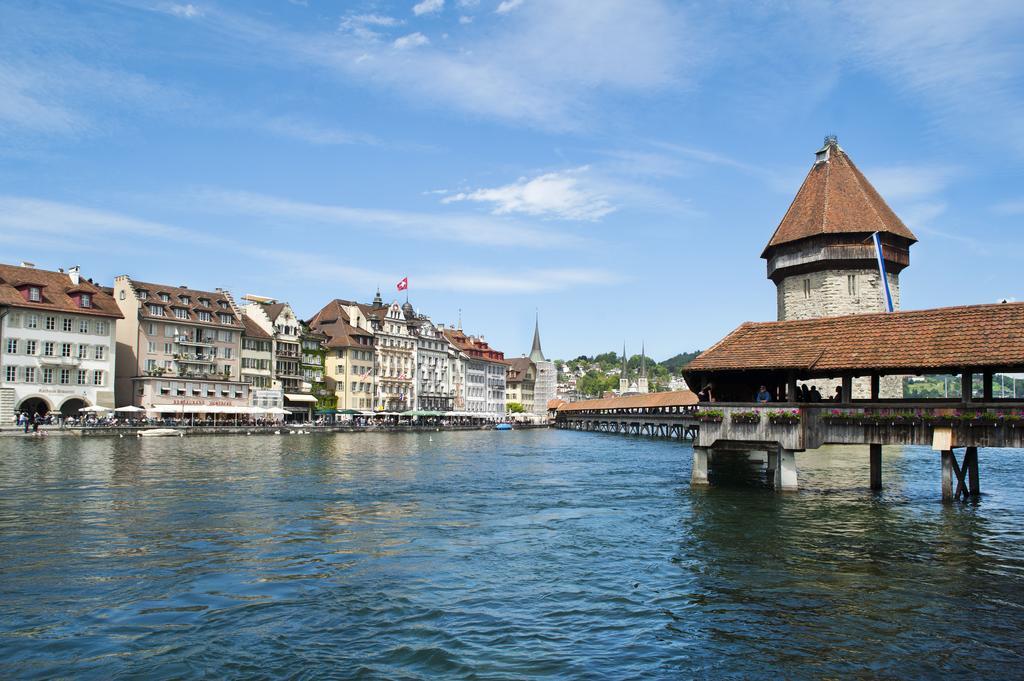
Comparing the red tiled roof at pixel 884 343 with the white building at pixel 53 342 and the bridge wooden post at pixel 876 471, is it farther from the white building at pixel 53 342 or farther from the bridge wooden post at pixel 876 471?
the white building at pixel 53 342

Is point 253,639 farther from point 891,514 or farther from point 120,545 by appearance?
point 891,514

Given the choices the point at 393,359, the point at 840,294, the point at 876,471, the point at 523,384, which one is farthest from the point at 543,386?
the point at 876,471

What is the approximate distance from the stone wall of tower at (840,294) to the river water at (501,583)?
35.1 metres

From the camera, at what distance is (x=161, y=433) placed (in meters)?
63.0

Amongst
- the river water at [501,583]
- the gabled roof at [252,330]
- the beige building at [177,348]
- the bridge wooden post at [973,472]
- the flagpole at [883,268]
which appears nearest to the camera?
the river water at [501,583]

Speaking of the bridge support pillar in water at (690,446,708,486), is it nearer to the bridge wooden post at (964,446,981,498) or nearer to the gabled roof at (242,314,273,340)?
the bridge wooden post at (964,446,981,498)

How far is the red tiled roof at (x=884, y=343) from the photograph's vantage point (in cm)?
2153

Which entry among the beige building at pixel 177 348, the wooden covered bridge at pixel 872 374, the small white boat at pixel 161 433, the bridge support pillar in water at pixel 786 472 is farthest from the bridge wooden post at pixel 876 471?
the beige building at pixel 177 348

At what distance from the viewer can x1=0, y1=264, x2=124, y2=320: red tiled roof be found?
64500mm

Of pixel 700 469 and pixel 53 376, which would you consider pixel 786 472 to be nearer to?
pixel 700 469

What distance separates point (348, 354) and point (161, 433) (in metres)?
39.7

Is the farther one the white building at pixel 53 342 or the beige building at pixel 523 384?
the beige building at pixel 523 384

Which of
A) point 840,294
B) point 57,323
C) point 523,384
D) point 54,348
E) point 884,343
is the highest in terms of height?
point 840,294

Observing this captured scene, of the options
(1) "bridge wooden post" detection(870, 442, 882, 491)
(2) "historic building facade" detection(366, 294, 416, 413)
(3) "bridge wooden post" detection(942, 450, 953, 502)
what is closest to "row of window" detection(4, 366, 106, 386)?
(2) "historic building facade" detection(366, 294, 416, 413)
